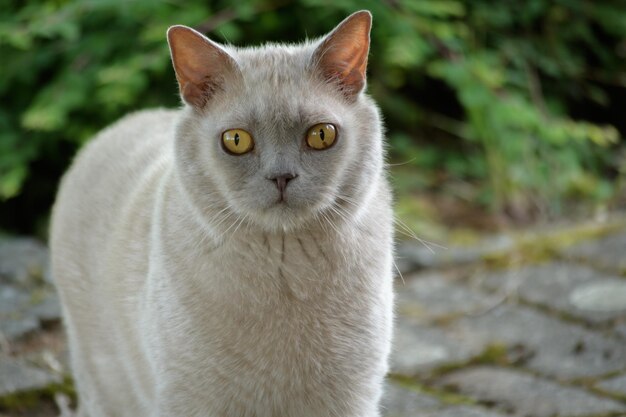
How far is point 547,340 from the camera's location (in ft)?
10.3

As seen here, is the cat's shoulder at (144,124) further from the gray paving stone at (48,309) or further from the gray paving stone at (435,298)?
the gray paving stone at (435,298)

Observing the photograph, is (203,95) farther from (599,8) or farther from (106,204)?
(599,8)

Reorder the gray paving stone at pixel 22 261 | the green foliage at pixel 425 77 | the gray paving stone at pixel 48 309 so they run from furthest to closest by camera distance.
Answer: the green foliage at pixel 425 77, the gray paving stone at pixel 22 261, the gray paving stone at pixel 48 309

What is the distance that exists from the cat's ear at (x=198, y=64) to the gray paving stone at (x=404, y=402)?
1.06 m

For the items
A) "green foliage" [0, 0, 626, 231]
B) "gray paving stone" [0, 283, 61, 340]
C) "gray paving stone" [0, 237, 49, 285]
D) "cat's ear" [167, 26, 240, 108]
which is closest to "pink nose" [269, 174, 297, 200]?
"cat's ear" [167, 26, 240, 108]

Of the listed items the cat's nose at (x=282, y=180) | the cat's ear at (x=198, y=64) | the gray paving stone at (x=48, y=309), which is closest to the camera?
the cat's nose at (x=282, y=180)

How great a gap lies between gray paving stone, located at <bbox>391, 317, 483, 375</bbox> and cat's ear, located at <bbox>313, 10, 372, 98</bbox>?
115cm

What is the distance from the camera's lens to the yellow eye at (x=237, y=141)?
6.35 feet

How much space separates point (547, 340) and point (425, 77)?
2.21 meters

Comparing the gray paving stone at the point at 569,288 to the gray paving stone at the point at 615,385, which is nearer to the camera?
the gray paving stone at the point at 615,385

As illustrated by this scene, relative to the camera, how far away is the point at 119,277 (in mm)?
2340

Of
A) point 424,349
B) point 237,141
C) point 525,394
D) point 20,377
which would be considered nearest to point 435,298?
point 424,349

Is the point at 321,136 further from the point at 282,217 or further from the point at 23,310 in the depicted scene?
the point at 23,310

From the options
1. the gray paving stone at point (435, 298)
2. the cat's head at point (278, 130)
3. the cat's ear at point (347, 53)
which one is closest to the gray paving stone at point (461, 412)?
the gray paving stone at point (435, 298)
